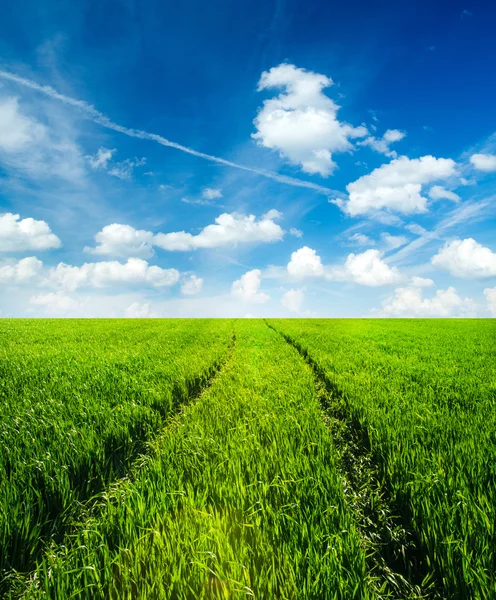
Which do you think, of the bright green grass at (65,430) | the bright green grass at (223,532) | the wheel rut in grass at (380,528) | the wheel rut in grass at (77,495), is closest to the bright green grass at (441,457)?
the wheel rut in grass at (380,528)

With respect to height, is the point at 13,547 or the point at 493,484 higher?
the point at 493,484

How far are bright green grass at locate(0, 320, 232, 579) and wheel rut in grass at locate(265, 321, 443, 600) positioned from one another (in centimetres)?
324

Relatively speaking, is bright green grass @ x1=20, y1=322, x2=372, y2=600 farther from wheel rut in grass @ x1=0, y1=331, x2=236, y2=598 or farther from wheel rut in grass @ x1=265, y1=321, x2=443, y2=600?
wheel rut in grass @ x1=265, y1=321, x2=443, y2=600

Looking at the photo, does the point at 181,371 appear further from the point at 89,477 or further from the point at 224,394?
the point at 89,477

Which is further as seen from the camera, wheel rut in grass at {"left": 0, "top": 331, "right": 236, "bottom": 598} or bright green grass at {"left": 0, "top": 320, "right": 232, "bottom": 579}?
bright green grass at {"left": 0, "top": 320, "right": 232, "bottom": 579}

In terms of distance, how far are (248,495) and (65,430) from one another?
3379 mm

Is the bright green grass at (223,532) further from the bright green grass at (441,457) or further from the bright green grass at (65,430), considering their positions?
the bright green grass at (441,457)

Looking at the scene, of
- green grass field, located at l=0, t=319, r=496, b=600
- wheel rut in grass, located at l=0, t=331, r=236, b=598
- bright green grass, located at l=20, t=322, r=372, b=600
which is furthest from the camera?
wheel rut in grass, located at l=0, t=331, r=236, b=598

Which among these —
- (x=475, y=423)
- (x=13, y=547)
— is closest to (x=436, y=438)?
(x=475, y=423)

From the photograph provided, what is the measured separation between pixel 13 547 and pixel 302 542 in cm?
273

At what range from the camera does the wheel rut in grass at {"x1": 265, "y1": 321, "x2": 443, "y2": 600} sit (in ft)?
9.20

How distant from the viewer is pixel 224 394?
8.23 m

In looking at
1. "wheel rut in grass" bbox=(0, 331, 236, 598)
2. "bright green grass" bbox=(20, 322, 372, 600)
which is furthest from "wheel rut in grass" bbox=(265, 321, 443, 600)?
"wheel rut in grass" bbox=(0, 331, 236, 598)

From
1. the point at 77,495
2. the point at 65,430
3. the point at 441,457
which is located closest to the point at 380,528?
the point at 441,457
